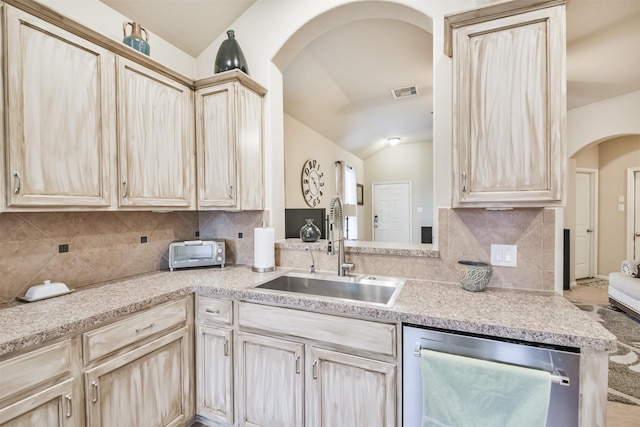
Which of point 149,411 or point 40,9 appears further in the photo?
point 149,411

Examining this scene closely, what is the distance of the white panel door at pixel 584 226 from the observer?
545cm

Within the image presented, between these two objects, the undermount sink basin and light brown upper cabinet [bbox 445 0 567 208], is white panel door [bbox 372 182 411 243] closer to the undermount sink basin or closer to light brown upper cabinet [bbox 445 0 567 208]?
the undermount sink basin

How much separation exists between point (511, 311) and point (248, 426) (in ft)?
4.75

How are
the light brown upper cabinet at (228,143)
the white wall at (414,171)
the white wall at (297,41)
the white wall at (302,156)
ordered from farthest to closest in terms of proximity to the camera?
the white wall at (414,171)
the white wall at (302,156)
the light brown upper cabinet at (228,143)
the white wall at (297,41)

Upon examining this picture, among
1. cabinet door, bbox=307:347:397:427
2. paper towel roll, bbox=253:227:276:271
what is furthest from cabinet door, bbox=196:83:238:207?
cabinet door, bbox=307:347:397:427

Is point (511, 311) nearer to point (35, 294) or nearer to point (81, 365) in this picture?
point (81, 365)

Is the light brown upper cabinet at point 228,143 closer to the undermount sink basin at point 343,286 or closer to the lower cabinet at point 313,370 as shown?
the undermount sink basin at point 343,286

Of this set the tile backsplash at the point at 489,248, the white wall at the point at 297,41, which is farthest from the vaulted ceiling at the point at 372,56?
the tile backsplash at the point at 489,248

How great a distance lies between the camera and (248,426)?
1.66m

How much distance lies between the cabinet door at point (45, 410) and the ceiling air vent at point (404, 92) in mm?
4057

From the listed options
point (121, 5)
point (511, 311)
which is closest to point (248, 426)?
point (511, 311)

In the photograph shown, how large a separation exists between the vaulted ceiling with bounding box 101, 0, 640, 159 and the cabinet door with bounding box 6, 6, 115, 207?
0.68 m

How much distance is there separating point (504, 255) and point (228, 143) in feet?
5.97

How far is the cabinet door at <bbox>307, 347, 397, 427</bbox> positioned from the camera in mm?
1342
